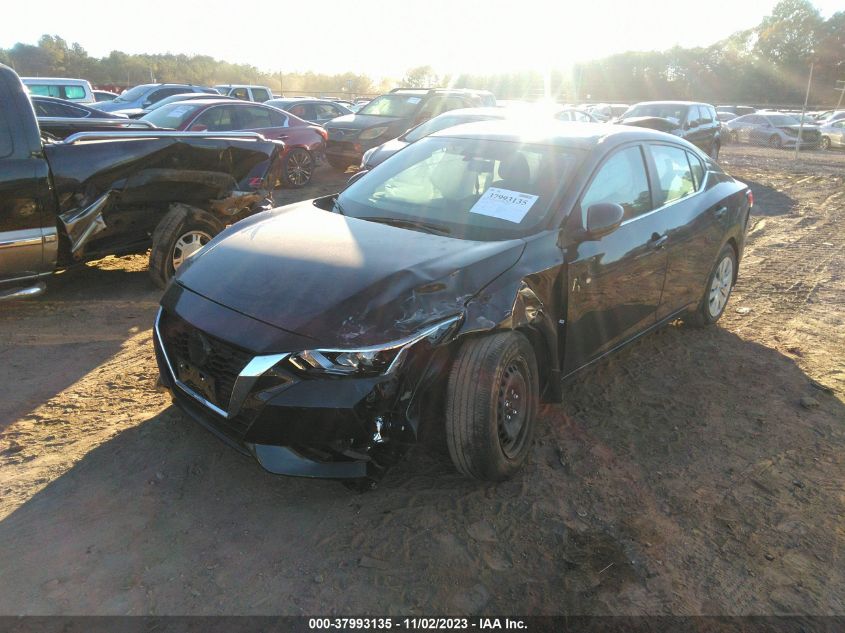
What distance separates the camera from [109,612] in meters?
2.41

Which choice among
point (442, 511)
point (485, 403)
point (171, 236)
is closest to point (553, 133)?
point (485, 403)

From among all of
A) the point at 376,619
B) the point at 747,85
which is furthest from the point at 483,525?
the point at 747,85

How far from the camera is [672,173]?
185 inches

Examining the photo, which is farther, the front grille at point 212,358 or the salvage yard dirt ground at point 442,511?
the front grille at point 212,358

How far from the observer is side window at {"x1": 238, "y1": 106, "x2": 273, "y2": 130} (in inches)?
461

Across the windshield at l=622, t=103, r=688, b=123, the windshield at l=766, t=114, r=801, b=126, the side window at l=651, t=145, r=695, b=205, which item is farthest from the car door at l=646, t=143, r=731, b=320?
the windshield at l=766, t=114, r=801, b=126

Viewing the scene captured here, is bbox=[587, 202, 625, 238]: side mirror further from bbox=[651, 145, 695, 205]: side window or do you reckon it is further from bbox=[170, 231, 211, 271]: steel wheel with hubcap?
bbox=[170, 231, 211, 271]: steel wheel with hubcap

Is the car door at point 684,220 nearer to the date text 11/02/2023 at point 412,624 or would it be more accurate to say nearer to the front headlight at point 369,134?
the date text 11/02/2023 at point 412,624

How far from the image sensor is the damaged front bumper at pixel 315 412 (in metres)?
2.71

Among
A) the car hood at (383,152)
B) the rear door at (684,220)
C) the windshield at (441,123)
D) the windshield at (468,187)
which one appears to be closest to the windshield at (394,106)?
the windshield at (441,123)

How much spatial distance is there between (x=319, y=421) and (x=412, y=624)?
34.3 inches

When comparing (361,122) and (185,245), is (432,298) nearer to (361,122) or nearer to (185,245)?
(185,245)

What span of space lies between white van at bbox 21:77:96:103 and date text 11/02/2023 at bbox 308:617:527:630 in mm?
17424

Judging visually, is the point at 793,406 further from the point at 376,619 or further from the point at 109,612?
the point at 109,612
